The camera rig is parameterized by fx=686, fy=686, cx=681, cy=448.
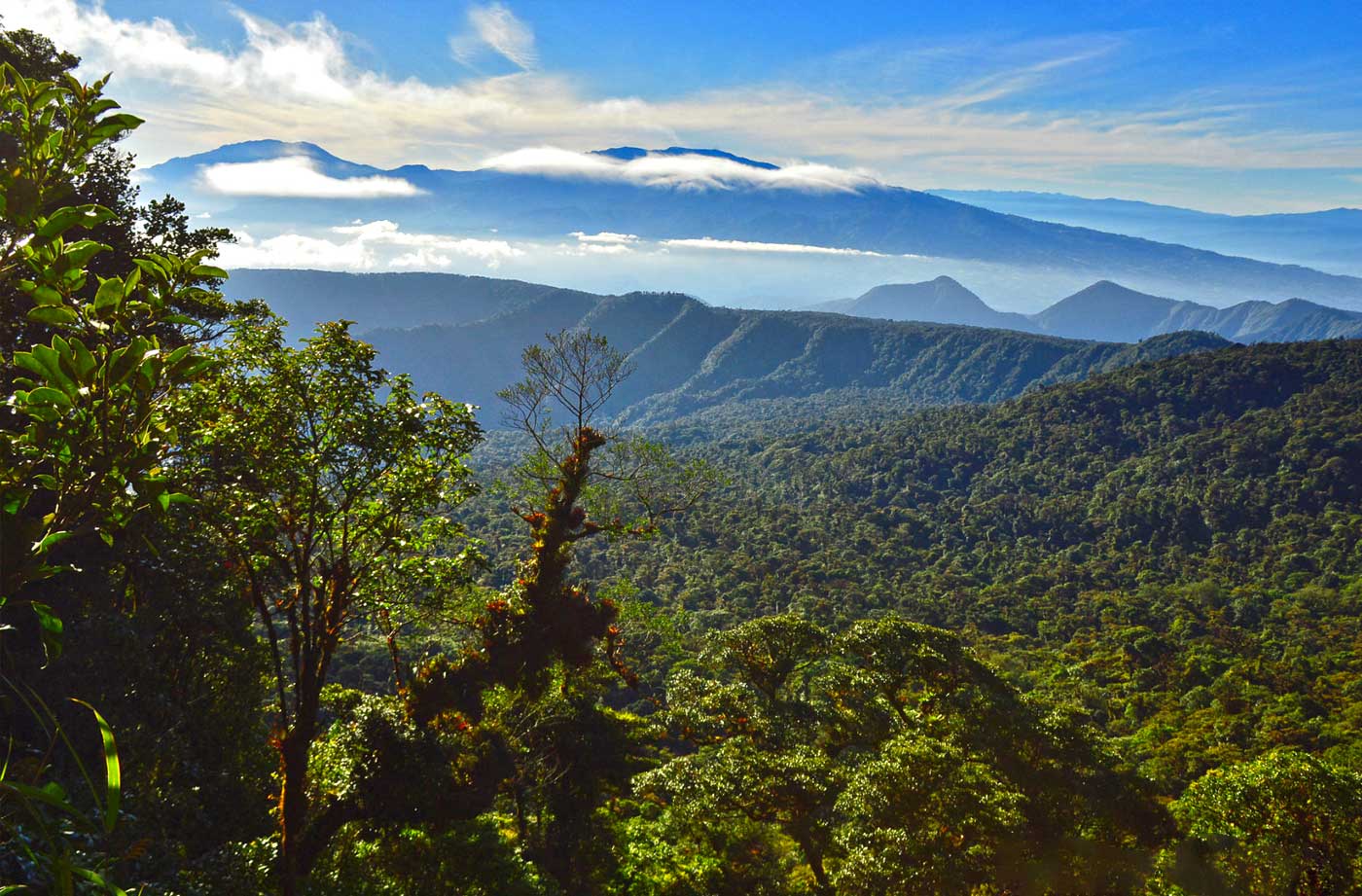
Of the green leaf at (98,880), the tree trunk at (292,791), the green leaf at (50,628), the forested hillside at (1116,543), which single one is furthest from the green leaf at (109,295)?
the forested hillside at (1116,543)

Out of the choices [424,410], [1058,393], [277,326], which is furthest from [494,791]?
[1058,393]

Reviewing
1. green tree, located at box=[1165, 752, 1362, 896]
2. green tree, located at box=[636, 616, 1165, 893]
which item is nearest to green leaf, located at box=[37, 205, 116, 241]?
green tree, located at box=[636, 616, 1165, 893]

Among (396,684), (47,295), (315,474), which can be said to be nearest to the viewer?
(47,295)

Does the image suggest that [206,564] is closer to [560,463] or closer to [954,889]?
[560,463]

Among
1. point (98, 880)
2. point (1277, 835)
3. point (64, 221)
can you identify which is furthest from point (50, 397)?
point (1277, 835)

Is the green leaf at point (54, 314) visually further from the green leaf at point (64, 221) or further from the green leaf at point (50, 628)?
the green leaf at point (50, 628)

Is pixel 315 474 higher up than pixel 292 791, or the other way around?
pixel 315 474

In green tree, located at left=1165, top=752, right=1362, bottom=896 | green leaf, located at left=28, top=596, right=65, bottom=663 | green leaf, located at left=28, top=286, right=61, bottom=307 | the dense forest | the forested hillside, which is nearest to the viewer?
green leaf, located at left=28, top=596, right=65, bottom=663

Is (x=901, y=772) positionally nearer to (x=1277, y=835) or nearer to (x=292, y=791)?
(x=1277, y=835)

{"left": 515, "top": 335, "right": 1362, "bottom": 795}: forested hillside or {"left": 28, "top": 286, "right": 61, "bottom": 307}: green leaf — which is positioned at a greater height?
{"left": 28, "top": 286, "right": 61, "bottom": 307}: green leaf

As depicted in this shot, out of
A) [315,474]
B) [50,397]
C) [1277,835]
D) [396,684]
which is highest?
[50,397]

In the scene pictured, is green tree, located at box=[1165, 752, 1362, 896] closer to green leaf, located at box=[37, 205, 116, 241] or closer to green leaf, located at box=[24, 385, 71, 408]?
green leaf, located at box=[24, 385, 71, 408]
